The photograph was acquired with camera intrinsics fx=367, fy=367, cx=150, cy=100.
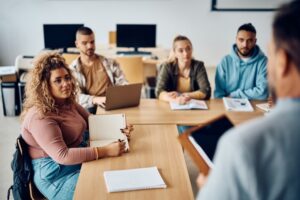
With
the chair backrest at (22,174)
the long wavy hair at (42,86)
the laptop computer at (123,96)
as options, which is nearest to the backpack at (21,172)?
the chair backrest at (22,174)

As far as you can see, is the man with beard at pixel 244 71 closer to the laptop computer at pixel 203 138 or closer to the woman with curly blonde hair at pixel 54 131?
the woman with curly blonde hair at pixel 54 131

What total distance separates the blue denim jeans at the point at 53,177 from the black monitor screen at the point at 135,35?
2.98 m

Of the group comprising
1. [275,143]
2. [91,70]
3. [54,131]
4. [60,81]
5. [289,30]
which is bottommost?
[54,131]

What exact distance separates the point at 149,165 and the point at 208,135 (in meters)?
0.72

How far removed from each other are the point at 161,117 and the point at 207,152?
124cm

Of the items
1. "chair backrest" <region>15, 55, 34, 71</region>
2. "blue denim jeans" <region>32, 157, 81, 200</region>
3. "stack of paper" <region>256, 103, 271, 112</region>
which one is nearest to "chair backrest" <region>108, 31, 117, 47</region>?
"chair backrest" <region>15, 55, 34, 71</region>

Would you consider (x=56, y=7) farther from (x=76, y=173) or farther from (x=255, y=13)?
(x=76, y=173)

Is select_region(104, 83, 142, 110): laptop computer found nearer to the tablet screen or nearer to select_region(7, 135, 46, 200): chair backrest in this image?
select_region(7, 135, 46, 200): chair backrest

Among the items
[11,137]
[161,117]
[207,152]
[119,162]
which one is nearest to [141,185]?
[119,162]

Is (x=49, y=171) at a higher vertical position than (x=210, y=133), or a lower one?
lower

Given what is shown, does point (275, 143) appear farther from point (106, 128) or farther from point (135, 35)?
point (135, 35)

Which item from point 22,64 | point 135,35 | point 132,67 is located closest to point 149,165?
point 132,67

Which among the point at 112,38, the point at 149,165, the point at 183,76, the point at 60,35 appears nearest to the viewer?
the point at 149,165

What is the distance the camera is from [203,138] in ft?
3.82
